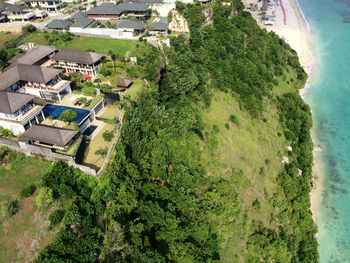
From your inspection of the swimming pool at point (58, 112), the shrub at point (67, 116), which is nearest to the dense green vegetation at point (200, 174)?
the swimming pool at point (58, 112)

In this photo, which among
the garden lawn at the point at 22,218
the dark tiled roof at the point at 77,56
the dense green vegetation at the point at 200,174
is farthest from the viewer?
the dark tiled roof at the point at 77,56

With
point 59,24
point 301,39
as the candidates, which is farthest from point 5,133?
point 301,39

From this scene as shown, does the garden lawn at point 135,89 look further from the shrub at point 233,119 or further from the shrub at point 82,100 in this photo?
the shrub at point 233,119

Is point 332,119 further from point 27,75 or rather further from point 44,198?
point 27,75

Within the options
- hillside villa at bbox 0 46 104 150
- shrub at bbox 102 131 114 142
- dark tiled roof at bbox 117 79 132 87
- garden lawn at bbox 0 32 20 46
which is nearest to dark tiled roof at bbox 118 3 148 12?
garden lawn at bbox 0 32 20 46

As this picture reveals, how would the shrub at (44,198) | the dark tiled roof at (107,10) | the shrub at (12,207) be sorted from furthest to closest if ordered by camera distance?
1. the dark tiled roof at (107,10)
2. the shrub at (44,198)
3. the shrub at (12,207)

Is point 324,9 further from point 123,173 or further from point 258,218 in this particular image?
point 123,173

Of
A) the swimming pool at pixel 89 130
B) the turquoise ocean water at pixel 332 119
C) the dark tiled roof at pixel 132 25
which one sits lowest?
the turquoise ocean water at pixel 332 119
